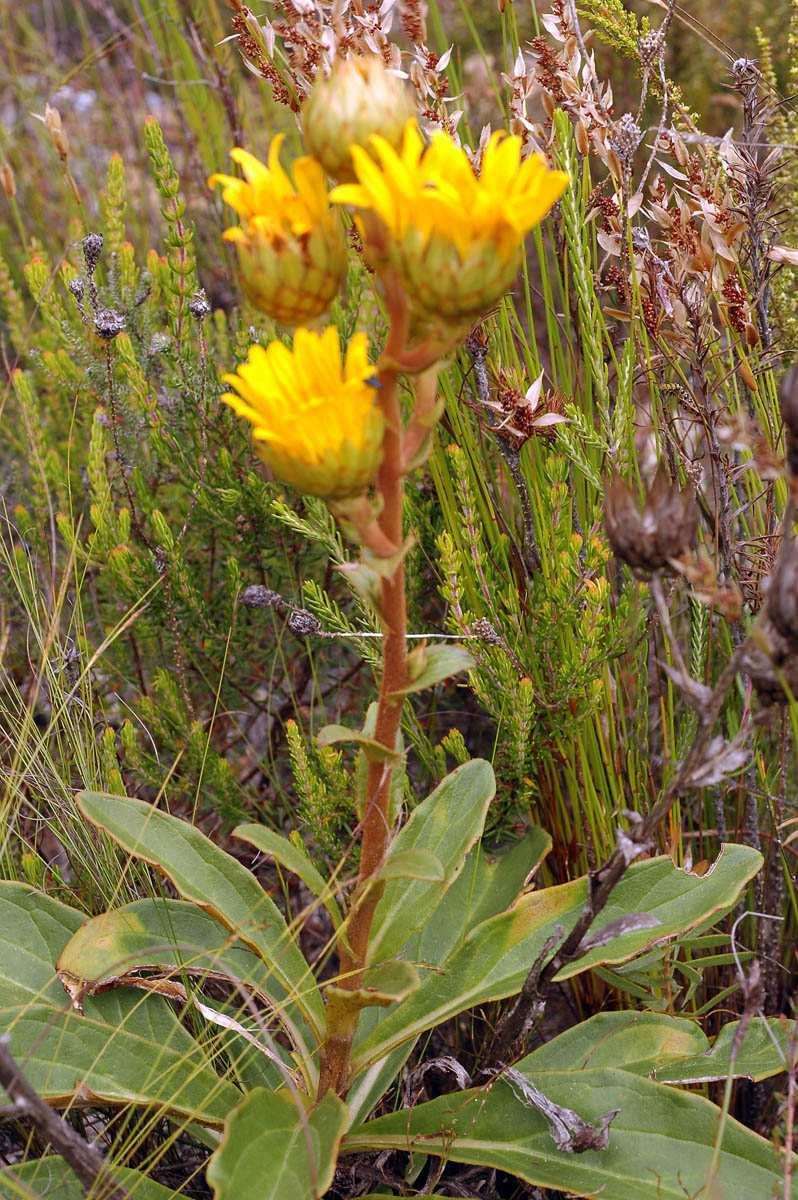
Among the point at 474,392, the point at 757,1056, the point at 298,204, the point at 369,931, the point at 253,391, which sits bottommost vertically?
the point at 757,1056

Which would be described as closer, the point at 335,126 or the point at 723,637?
the point at 335,126

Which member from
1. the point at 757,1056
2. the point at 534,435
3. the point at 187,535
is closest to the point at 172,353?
the point at 187,535

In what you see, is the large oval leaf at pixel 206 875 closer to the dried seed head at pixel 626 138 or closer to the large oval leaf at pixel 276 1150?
the large oval leaf at pixel 276 1150

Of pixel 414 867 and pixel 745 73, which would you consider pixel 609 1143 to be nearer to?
Result: pixel 414 867

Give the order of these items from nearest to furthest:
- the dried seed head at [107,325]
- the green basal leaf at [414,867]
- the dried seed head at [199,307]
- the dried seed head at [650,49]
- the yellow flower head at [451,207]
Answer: the yellow flower head at [451,207]
the green basal leaf at [414,867]
the dried seed head at [650,49]
the dried seed head at [107,325]
the dried seed head at [199,307]

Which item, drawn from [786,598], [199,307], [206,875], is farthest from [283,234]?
[199,307]

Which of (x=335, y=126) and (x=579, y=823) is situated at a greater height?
(x=335, y=126)

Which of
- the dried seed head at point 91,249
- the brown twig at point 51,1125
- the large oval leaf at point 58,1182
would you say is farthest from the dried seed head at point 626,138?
the large oval leaf at point 58,1182

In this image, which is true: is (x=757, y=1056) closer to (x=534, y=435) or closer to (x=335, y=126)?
(x=534, y=435)
